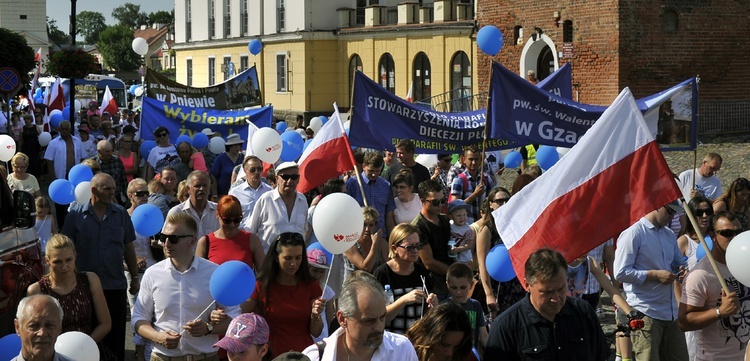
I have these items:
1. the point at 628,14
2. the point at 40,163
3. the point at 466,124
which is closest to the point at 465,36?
the point at 628,14

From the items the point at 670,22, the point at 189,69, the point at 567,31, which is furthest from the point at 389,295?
the point at 189,69

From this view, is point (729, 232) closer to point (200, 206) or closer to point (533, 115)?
point (200, 206)

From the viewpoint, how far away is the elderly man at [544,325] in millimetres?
5797

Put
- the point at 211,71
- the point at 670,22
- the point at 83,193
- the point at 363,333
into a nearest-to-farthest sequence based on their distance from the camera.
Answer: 1. the point at 363,333
2. the point at 83,193
3. the point at 670,22
4. the point at 211,71

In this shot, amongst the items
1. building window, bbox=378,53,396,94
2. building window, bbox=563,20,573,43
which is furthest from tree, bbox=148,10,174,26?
building window, bbox=563,20,573,43

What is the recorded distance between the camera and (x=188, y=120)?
717 inches

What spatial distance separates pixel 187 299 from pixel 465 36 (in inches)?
1281

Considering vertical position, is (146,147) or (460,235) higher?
(146,147)

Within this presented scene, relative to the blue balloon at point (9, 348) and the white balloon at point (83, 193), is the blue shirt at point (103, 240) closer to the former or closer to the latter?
the white balloon at point (83, 193)

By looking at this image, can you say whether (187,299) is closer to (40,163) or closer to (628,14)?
(40,163)

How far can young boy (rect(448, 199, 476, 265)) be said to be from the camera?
9.63m

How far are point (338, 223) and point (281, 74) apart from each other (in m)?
43.8

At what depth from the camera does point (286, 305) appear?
7051mm

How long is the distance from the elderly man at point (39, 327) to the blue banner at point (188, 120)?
1209 centimetres
